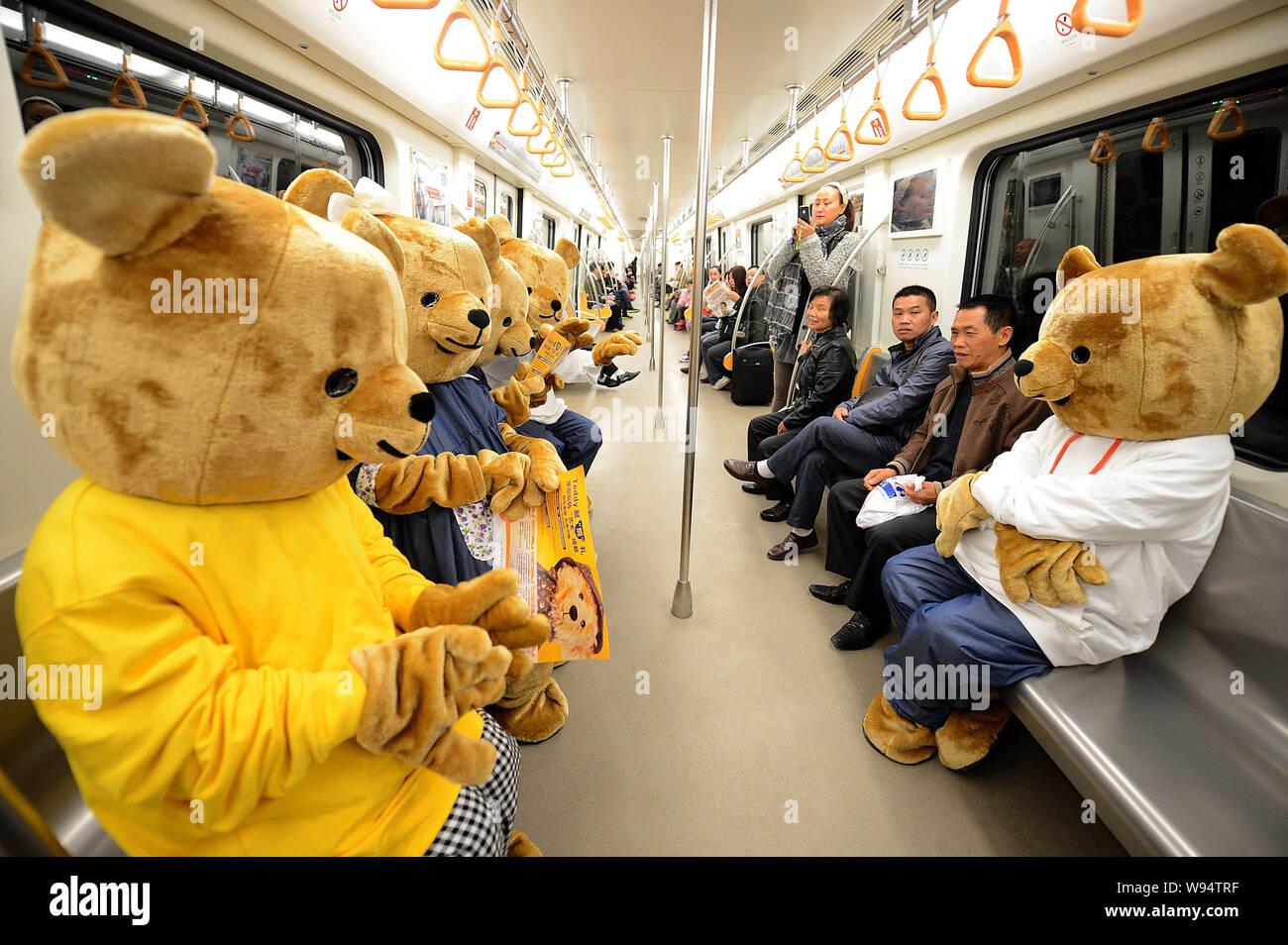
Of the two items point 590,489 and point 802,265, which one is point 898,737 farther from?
point 802,265

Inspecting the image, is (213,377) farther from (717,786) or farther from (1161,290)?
(1161,290)

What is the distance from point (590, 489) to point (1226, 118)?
381cm

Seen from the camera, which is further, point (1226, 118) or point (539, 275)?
point (539, 275)

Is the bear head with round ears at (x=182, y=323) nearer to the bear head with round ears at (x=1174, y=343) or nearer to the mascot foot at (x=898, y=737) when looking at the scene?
the bear head with round ears at (x=1174, y=343)

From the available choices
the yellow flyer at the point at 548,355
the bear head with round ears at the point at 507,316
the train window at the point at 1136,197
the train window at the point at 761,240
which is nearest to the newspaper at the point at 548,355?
the yellow flyer at the point at 548,355

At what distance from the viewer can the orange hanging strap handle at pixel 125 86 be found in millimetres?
2080

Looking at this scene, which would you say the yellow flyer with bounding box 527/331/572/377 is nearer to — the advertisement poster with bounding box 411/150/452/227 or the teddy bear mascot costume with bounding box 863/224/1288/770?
the teddy bear mascot costume with bounding box 863/224/1288/770

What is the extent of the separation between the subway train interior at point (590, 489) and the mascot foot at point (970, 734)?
0.5 inches

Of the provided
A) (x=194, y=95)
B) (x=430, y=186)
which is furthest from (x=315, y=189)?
(x=430, y=186)

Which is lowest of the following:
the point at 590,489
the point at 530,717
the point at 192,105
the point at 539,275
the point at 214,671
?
the point at 530,717

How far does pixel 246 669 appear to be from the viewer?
0.89m

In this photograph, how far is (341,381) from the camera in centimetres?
97
